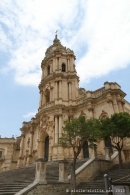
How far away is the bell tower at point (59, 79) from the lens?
26.8 m

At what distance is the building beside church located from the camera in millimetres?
21438

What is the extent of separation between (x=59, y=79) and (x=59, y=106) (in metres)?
5.27

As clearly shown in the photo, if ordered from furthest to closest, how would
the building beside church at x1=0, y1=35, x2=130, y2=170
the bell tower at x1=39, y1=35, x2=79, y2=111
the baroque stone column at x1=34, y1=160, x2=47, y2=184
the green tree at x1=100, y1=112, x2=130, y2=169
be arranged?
the bell tower at x1=39, y1=35, x2=79, y2=111, the building beside church at x1=0, y1=35, x2=130, y2=170, the green tree at x1=100, y1=112, x2=130, y2=169, the baroque stone column at x1=34, y1=160, x2=47, y2=184

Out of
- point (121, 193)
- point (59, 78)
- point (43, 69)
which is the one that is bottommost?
point (121, 193)

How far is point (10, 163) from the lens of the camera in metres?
33.8

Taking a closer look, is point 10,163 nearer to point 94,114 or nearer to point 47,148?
point 47,148

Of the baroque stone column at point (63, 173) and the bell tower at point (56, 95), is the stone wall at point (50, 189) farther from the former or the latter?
the bell tower at point (56, 95)

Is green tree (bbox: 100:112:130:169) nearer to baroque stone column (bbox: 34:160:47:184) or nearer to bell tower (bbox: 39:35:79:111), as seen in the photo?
baroque stone column (bbox: 34:160:47:184)

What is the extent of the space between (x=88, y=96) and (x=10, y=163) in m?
21.4

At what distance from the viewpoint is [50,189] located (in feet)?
33.0

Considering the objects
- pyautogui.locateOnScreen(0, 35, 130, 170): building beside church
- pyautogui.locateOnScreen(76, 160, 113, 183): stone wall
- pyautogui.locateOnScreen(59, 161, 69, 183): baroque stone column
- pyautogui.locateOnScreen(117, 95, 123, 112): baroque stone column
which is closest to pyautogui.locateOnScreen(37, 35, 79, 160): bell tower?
pyautogui.locateOnScreen(0, 35, 130, 170): building beside church

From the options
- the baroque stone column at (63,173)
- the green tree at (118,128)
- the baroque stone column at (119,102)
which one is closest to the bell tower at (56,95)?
the baroque stone column at (119,102)

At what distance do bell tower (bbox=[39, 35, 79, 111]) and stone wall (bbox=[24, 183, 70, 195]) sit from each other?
15.4 metres

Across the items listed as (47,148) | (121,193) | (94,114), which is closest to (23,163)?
(47,148)
